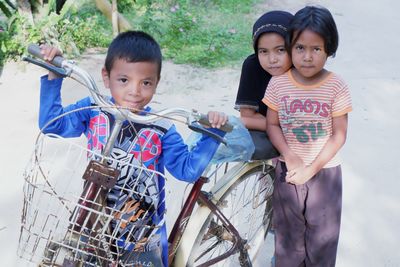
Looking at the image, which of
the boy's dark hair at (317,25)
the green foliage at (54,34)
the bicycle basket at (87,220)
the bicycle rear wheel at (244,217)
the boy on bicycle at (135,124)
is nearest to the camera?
the bicycle basket at (87,220)

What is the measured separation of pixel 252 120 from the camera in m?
2.39

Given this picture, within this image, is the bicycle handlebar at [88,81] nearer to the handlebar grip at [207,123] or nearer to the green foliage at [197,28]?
the handlebar grip at [207,123]

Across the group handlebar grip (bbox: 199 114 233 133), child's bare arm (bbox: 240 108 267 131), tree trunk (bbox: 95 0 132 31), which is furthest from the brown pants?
tree trunk (bbox: 95 0 132 31)

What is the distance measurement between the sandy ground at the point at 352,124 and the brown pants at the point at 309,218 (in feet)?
2.48

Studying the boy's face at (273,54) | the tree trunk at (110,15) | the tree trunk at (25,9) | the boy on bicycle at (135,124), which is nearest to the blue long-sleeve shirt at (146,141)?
the boy on bicycle at (135,124)

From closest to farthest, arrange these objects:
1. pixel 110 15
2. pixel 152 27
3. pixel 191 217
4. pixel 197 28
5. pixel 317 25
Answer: pixel 317 25 < pixel 191 217 < pixel 110 15 < pixel 152 27 < pixel 197 28

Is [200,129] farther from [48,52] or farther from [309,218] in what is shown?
[309,218]

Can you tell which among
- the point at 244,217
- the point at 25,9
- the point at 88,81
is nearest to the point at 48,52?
the point at 88,81

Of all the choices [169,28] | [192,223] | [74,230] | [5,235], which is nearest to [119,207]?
[74,230]

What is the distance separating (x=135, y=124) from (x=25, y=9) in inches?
182

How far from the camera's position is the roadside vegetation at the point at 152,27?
5.89 meters

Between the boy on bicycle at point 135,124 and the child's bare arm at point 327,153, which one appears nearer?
the boy on bicycle at point 135,124

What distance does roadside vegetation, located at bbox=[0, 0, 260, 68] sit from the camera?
5891 mm

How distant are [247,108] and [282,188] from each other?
0.39 m
